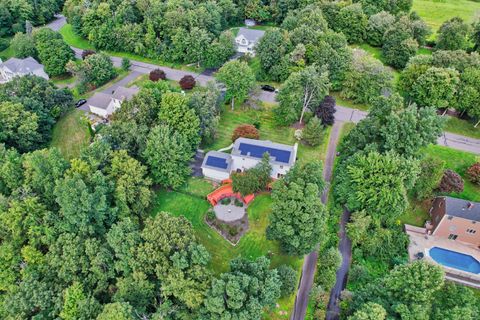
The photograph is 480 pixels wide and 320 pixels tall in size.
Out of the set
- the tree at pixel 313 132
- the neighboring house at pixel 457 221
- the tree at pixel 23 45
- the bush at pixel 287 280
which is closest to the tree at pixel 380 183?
the neighboring house at pixel 457 221

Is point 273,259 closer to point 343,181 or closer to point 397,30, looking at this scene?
point 343,181

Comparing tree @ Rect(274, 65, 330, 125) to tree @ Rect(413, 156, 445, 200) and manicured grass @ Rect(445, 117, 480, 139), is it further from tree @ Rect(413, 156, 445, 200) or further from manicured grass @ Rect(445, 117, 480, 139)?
manicured grass @ Rect(445, 117, 480, 139)

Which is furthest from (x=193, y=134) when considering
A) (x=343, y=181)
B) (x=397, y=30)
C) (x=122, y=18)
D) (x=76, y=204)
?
(x=397, y=30)

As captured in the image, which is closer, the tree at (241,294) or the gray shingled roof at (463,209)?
the tree at (241,294)

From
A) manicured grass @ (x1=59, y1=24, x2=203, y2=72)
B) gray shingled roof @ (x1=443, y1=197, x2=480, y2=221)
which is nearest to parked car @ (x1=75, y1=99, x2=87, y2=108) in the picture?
manicured grass @ (x1=59, y1=24, x2=203, y2=72)

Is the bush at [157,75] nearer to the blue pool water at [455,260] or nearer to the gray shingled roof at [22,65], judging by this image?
the gray shingled roof at [22,65]

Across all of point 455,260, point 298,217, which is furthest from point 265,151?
point 455,260

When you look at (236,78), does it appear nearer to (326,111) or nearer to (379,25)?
(326,111)
